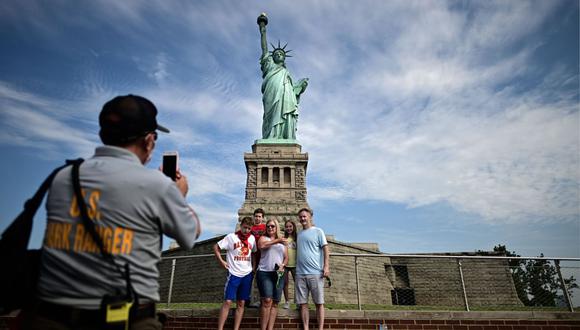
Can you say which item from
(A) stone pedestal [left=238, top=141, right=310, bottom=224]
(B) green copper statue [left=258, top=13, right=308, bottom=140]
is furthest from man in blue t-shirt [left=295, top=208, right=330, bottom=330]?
(B) green copper statue [left=258, top=13, right=308, bottom=140]

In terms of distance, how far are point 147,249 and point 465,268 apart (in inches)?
747

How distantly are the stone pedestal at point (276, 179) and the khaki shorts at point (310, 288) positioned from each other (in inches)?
523

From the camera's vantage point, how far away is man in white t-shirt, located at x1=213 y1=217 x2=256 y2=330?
567 centimetres

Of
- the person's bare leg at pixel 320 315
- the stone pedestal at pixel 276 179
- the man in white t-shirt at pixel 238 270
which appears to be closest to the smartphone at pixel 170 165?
the man in white t-shirt at pixel 238 270

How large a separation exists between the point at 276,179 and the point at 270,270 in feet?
47.9

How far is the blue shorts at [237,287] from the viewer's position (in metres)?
5.70

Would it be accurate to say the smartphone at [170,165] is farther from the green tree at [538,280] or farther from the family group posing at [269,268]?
the green tree at [538,280]

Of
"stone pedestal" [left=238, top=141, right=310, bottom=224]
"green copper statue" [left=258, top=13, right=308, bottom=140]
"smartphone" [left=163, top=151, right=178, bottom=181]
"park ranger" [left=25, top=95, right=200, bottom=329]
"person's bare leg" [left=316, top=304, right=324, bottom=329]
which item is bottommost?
"person's bare leg" [left=316, top=304, right=324, bottom=329]

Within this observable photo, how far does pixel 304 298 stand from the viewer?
230 inches

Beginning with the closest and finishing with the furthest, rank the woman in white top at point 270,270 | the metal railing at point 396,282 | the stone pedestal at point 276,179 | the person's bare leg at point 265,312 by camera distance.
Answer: the person's bare leg at point 265,312 → the woman in white top at point 270,270 → the metal railing at point 396,282 → the stone pedestal at point 276,179

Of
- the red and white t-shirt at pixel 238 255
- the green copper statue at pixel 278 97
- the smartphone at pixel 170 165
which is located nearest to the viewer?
the smartphone at pixel 170 165

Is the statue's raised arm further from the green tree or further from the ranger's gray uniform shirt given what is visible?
the ranger's gray uniform shirt

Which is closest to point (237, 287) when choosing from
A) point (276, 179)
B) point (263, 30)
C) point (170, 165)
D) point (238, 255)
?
point (238, 255)

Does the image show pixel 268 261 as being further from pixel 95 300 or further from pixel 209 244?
pixel 209 244
